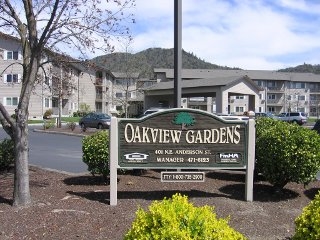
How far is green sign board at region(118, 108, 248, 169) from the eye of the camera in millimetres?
7844

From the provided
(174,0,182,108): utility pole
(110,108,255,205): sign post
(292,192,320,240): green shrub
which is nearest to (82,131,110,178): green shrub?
(110,108,255,205): sign post

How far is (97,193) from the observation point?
27.7ft

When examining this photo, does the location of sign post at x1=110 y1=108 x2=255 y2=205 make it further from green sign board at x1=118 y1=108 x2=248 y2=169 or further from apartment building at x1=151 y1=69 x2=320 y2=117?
apartment building at x1=151 y1=69 x2=320 y2=117

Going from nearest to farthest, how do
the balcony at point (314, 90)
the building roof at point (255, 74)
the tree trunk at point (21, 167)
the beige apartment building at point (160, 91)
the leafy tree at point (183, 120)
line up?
the tree trunk at point (21, 167), the leafy tree at point (183, 120), the beige apartment building at point (160, 91), the building roof at point (255, 74), the balcony at point (314, 90)

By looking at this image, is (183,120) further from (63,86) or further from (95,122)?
(95,122)

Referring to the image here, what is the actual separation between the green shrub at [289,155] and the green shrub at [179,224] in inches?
178

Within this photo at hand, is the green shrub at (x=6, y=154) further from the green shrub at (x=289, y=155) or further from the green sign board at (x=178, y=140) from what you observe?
the green shrub at (x=289, y=155)

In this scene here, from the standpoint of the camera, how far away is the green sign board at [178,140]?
7844mm

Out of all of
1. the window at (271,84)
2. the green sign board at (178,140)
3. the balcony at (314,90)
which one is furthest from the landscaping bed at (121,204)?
the balcony at (314,90)

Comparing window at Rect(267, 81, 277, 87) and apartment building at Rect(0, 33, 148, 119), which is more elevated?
window at Rect(267, 81, 277, 87)

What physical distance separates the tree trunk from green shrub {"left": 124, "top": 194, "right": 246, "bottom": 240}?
4144 mm

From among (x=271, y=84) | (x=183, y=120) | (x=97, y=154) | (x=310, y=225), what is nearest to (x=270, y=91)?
(x=271, y=84)

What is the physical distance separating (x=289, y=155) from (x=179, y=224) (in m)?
4.81

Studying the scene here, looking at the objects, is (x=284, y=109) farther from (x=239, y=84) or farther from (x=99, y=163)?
(x=99, y=163)
